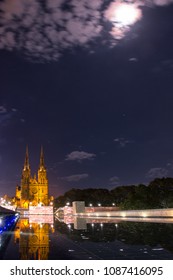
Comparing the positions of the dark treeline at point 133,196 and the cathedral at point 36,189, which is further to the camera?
the cathedral at point 36,189

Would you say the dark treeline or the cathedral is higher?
the cathedral

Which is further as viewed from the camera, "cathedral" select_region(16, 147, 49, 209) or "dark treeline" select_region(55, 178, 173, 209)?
"cathedral" select_region(16, 147, 49, 209)

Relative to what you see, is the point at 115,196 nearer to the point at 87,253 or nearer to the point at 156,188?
the point at 156,188

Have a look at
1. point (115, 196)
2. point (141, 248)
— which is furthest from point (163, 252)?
point (115, 196)

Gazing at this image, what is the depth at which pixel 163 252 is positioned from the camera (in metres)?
10.9

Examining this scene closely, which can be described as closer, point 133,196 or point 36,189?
point 133,196

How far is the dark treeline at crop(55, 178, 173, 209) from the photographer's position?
6234 cm

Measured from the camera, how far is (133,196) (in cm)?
7156

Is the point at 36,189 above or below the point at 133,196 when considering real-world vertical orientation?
above

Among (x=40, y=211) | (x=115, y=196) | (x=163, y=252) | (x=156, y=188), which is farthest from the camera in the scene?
(x=115, y=196)

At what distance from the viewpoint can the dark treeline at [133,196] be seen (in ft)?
205

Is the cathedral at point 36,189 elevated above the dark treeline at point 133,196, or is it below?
above
